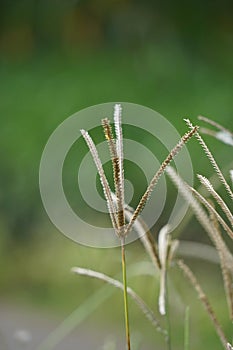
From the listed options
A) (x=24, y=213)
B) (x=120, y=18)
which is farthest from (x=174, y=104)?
(x=120, y=18)

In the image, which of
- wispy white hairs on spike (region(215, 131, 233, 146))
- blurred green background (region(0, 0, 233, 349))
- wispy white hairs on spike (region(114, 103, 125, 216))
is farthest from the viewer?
blurred green background (region(0, 0, 233, 349))

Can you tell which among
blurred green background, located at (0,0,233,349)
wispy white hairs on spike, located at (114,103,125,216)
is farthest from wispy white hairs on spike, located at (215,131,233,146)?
blurred green background, located at (0,0,233,349)

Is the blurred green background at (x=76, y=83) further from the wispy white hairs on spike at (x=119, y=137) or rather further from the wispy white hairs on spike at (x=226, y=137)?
the wispy white hairs on spike at (x=119, y=137)

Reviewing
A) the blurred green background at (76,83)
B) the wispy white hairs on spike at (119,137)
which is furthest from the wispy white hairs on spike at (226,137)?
the blurred green background at (76,83)

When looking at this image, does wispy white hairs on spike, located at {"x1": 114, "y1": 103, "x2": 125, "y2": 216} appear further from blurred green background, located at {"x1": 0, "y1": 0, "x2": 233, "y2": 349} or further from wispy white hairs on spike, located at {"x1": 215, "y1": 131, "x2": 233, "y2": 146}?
blurred green background, located at {"x1": 0, "y1": 0, "x2": 233, "y2": 349}

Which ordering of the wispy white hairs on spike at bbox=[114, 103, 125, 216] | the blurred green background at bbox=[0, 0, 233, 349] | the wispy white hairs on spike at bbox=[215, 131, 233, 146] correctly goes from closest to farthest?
1. the wispy white hairs on spike at bbox=[114, 103, 125, 216]
2. the wispy white hairs on spike at bbox=[215, 131, 233, 146]
3. the blurred green background at bbox=[0, 0, 233, 349]

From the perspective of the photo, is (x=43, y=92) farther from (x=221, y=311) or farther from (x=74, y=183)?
(x=221, y=311)

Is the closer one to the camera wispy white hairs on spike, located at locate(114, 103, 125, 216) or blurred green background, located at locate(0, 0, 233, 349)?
wispy white hairs on spike, located at locate(114, 103, 125, 216)

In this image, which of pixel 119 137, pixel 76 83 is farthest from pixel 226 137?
pixel 76 83

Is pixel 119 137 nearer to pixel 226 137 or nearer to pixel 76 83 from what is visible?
pixel 226 137
